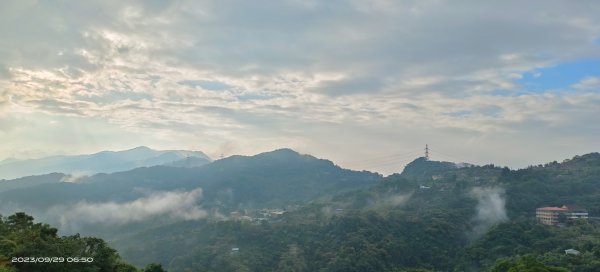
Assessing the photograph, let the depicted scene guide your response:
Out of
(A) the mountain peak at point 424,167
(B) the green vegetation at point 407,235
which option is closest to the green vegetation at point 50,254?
(B) the green vegetation at point 407,235

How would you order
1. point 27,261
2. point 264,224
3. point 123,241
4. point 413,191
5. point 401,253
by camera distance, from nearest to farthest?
point 27,261 < point 401,253 < point 264,224 < point 123,241 < point 413,191

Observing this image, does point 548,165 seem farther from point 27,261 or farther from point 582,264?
point 27,261

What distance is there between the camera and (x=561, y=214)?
284 ft

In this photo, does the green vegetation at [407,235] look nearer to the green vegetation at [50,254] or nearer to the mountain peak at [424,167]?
the green vegetation at [50,254]

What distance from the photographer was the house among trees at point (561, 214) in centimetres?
8550

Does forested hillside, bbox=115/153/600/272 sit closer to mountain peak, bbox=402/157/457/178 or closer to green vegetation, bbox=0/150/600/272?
green vegetation, bbox=0/150/600/272

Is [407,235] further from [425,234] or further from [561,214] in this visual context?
[561,214]

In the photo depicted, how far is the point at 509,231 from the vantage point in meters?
68.6

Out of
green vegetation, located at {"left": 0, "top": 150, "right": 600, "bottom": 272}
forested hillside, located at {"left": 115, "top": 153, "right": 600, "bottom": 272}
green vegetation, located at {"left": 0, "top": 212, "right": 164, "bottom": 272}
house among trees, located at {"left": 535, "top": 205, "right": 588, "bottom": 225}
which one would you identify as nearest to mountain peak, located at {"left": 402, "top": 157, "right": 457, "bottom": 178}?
green vegetation, located at {"left": 0, "top": 150, "right": 600, "bottom": 272}

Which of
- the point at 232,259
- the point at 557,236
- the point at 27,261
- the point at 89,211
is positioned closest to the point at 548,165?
the point at 557,236

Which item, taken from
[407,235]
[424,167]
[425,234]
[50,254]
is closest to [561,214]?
[425,234]

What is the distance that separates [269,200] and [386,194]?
6811cm

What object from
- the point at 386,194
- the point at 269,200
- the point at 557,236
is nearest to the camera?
the point at 557,236

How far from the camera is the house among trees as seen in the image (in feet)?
281
